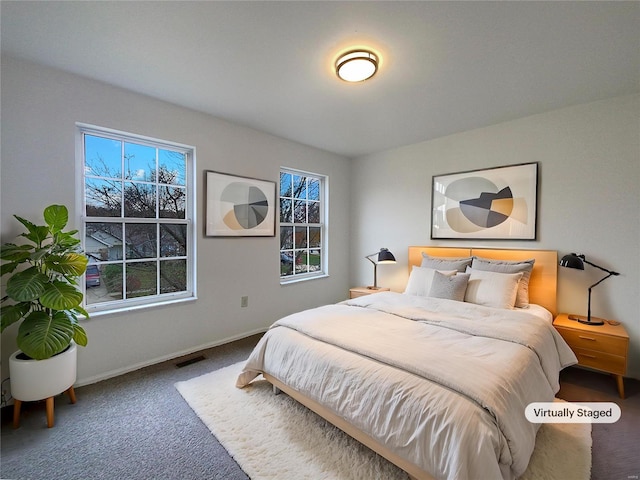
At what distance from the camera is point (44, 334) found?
1.66 metres

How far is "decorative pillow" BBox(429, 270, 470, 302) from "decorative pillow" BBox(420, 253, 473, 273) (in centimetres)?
32

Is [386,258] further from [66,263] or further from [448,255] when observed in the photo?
[66,263]

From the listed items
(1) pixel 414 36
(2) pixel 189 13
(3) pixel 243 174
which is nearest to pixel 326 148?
(3) pixel 243 174

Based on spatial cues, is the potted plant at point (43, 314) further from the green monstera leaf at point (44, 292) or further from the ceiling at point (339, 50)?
the ceiling at point (339, 50)

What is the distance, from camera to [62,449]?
157 centimetres

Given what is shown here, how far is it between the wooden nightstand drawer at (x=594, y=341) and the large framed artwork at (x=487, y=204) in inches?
40.2

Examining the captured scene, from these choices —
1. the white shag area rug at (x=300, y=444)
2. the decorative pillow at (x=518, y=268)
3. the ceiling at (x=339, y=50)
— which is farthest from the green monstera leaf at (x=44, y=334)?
Result: the decorative pillow at (x=518, y=268)

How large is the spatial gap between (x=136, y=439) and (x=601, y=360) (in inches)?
135

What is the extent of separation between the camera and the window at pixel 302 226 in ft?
12.4

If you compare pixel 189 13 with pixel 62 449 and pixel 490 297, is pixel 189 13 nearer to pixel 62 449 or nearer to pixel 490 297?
pixel 62 449

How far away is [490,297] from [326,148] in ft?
9.30

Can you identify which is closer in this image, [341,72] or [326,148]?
[341,72]

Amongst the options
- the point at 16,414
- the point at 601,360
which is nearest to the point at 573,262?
the point at 601,360

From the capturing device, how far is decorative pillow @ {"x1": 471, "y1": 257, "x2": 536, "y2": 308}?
2.61 metres
